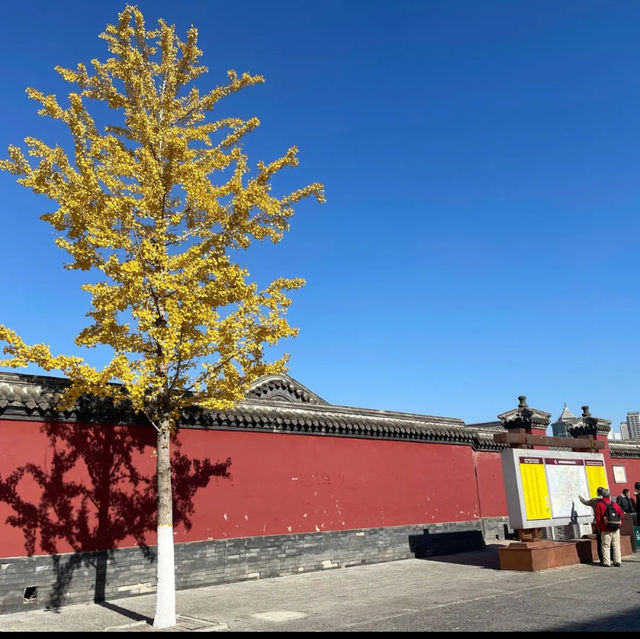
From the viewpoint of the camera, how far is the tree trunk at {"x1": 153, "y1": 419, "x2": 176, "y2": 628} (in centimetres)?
858

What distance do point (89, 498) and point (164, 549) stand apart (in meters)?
2.91

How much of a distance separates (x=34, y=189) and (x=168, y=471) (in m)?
5.02

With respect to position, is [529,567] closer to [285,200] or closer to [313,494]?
[313,494]

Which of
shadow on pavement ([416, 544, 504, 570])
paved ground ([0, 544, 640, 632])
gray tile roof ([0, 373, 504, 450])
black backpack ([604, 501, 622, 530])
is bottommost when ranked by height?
shadow on pavement ([416, 544, 504, 570])

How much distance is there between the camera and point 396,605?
9.43m

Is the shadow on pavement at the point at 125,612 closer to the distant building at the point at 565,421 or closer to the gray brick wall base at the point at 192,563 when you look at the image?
the gray brick wall base at the point at 192,563

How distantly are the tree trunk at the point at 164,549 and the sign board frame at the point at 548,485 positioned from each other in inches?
298

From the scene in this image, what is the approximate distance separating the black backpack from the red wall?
5.83m

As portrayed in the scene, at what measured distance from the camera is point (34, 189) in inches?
374

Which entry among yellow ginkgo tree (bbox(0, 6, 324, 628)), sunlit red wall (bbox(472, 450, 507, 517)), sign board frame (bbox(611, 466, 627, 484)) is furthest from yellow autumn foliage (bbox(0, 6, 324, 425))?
sign board frame (bbox(611, 466, 627, 484))

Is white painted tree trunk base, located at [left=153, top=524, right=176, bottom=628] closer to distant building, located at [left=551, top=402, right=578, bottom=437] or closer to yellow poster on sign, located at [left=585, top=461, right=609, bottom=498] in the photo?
yellow poster on sign, located at [left=585, top=461, right=609, bottom=498]

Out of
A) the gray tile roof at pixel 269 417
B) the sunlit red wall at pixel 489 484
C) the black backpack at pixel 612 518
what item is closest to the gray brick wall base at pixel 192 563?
the gray tile roof at pixel 269 417

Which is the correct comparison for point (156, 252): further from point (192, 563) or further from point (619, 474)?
point (619, 474)

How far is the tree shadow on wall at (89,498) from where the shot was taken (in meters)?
10.3
